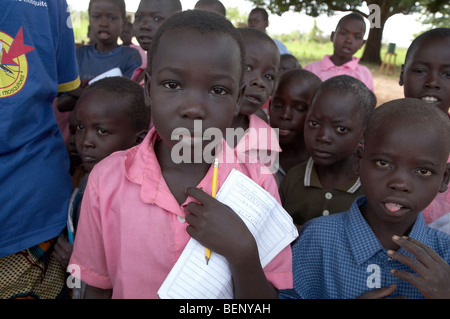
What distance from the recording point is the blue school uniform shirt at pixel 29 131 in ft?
4.61

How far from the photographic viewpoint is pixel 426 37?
2109mm

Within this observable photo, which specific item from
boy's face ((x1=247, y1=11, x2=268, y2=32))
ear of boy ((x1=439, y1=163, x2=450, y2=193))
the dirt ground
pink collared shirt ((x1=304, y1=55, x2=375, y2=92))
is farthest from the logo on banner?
the dirt ground

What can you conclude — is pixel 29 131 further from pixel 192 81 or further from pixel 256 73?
pixel 256 73

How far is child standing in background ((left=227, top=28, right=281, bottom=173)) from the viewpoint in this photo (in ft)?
6.66

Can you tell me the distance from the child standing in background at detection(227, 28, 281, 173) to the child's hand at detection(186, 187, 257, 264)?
929mm

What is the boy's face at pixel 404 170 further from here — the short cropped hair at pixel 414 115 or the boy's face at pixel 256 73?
the boy's face at pixel 256 73

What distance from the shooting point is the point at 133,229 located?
1.17 meters

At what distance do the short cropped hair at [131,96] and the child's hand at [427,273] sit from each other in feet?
4.27

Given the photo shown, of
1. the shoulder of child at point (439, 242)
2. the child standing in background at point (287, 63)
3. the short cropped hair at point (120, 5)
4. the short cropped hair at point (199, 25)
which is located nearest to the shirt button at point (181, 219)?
the short cropped hair at point (199, 25)

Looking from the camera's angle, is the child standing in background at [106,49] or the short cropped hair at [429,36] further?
the child standing in background at [106,49]

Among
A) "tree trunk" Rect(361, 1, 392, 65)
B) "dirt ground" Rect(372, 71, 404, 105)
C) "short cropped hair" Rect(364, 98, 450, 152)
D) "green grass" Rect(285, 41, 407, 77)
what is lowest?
"dirt ground" Rect(372, 71, 404, 105)

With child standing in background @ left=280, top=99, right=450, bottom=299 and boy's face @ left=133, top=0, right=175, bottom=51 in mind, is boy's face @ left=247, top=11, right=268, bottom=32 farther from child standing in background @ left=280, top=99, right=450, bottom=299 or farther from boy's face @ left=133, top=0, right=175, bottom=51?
child standing in background @ left=280, top=99, right=450, bottom=299
